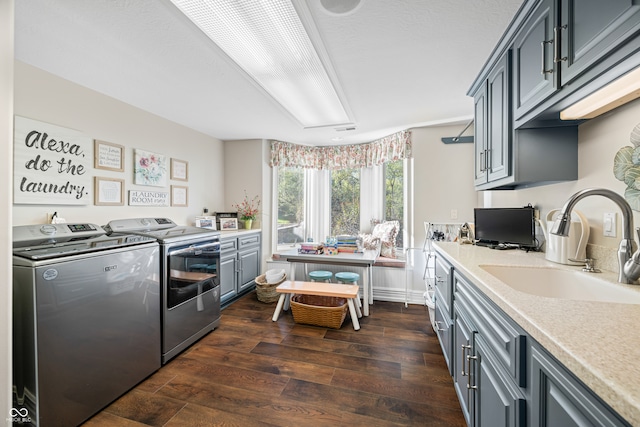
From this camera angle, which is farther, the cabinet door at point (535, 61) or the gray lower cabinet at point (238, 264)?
the gray lower cabinet at point (238, 264)

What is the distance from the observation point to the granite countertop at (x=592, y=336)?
48 cm

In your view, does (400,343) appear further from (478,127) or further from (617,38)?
(617,38)

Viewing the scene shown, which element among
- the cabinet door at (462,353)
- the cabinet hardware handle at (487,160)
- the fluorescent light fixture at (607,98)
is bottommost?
the cabinet door at (462,353)

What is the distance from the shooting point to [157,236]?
2.14 metres

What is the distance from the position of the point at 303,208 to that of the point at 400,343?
8.64 ft

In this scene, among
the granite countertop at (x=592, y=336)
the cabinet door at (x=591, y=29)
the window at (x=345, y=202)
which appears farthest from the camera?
the window at (x=345, y=202)

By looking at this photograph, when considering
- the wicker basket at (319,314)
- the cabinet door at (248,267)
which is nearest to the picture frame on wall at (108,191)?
the cabinet door at (248,267)

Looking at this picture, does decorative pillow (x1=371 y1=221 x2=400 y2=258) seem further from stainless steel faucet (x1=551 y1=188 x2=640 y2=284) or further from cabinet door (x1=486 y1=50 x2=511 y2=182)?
stainless steel faucet (x1=551 y1=188 x2=640 y2=284)

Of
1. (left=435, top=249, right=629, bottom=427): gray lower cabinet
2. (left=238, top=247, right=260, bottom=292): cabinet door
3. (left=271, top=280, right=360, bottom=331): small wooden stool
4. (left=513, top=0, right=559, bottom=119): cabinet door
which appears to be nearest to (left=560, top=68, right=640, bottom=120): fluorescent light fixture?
(left=513, top=0, right=559, bottom=119): cabinet door

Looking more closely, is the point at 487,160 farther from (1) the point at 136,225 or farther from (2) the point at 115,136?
(2) the point at 115,136

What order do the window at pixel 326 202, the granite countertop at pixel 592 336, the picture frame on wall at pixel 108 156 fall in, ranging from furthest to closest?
the window at pixel 326 202 < the picture frame on wall at pixel 108 156 < the granite countertop at pixel 592 336

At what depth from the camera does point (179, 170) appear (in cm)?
336

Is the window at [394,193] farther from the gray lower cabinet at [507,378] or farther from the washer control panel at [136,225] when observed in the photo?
the washer control panel at [136,225]

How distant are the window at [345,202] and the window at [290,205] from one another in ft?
1.72
